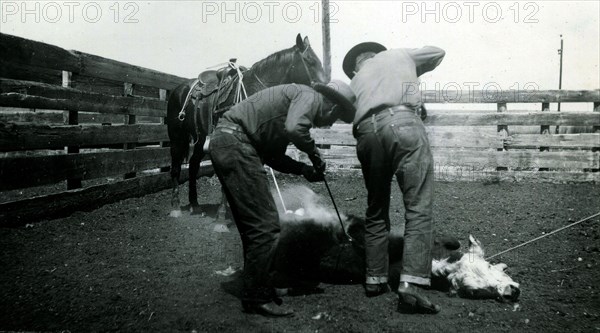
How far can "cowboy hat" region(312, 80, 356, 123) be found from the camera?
353 centimetres

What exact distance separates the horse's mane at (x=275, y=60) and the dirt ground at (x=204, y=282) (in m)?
2.23

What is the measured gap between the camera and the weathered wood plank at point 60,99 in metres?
5.41

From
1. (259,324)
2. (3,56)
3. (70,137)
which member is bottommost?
(259,324)

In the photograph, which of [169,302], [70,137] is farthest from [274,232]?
[70,137]

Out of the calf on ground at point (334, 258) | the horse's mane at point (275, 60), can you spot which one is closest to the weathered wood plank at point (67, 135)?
the horse's mane at point (275, 60)

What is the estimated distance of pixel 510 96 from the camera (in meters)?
10.2

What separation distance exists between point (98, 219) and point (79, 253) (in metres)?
1.65

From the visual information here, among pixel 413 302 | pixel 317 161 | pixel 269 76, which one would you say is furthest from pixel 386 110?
pixel 269 76

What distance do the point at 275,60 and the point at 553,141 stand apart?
7.03 meters

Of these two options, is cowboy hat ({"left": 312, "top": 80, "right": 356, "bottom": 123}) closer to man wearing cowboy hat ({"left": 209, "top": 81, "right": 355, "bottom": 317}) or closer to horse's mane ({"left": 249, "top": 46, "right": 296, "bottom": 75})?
man wearing cowboy hat ({"left": 209, "top": 81, "right": 355, "bottom": 317})

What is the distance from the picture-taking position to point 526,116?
1005 centimetres

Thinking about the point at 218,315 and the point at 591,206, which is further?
the point at 591,206

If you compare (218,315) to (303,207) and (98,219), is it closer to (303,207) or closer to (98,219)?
(303,207)

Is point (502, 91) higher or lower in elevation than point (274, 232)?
higher
